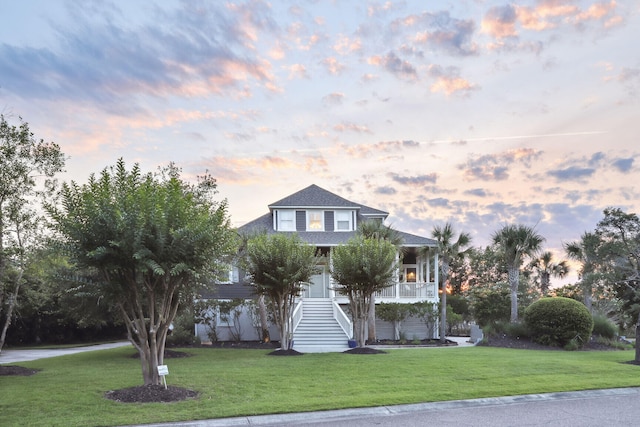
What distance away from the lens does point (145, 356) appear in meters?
11.3

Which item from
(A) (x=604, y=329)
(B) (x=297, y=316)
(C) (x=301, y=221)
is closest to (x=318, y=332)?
(B) (x=297, y=316)

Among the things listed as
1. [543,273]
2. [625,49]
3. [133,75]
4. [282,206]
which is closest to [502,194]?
[625,49]

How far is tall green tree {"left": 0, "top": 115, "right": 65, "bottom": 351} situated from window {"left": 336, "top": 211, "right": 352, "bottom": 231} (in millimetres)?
17948

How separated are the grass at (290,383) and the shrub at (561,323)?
4.39m

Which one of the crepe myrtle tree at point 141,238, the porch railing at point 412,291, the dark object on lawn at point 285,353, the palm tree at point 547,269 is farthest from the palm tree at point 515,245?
the crepe myrtle tree at point 141,238

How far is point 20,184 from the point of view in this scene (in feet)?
49.4

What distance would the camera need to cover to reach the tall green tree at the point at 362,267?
20.2m

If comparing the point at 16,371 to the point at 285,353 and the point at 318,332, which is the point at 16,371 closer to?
the point at 285,353

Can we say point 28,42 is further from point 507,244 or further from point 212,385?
point 507,244

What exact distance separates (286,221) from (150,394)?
20.9m

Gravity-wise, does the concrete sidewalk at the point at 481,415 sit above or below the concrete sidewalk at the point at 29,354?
above

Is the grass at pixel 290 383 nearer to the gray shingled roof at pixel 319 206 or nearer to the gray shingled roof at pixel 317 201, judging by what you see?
the gray shingled roof at pixel 319 206

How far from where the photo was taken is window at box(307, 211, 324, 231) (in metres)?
31.1

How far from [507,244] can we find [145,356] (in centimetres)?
1993
